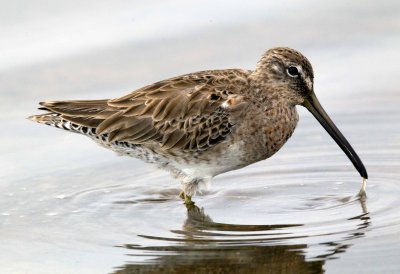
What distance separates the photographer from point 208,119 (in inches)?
362

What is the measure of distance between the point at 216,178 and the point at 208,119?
93 centimetres

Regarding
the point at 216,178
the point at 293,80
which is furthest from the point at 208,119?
the point at 216,178

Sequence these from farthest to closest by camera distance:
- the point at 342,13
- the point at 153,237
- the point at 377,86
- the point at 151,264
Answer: the point at 342,13, the point at 377,86, the point at 153,237, the point at 151,264

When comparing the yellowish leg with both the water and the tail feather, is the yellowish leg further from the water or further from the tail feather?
the tail feather

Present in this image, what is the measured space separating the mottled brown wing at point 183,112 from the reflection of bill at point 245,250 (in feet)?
3.35

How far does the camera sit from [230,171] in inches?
395

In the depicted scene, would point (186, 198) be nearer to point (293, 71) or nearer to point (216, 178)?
point (216, 178)

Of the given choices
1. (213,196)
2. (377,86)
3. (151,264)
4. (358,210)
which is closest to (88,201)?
(213,196)

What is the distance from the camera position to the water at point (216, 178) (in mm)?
7844

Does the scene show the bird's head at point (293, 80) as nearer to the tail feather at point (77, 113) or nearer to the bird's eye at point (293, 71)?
the bird's eye at point (293, 71)

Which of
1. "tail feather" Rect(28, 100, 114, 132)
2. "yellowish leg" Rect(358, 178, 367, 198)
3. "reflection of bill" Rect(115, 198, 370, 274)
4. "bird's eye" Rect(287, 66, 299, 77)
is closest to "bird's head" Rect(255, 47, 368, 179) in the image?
"bird's eye" Rect(287, 66, 299, 77)

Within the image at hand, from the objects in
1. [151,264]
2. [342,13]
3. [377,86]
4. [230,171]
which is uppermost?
[342,13]

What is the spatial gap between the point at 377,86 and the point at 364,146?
1.34 m

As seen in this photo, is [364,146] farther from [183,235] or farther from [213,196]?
[183,235]
